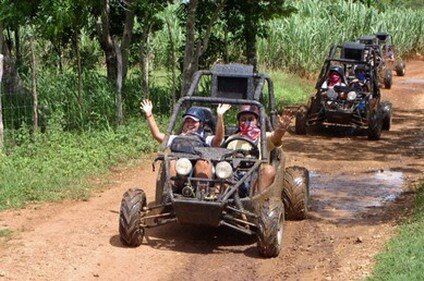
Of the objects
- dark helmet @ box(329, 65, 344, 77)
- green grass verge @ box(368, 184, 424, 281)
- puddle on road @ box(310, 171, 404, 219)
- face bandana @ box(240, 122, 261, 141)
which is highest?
dark helmet @ box(329, 65, 344, 77)

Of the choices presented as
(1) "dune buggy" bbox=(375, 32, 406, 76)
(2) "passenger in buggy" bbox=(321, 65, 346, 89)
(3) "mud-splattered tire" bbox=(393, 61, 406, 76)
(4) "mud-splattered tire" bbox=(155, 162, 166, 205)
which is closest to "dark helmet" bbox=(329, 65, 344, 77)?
(2) "passenger in buggy" bbox=(321, 65, 346, 89)

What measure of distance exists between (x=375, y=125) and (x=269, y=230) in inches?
294

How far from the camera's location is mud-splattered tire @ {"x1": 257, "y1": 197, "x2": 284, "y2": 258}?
23.4 feet

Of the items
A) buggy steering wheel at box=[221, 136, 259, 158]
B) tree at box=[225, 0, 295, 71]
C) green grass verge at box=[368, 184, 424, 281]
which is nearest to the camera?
green grass verge at box=[368, 184, 424, 281]

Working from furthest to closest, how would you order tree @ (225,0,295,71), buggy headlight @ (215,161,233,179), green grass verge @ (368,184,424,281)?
tree @ (225,0,295,71)
buggy headlight @ (215,161,233,179)
green grass verge @ (368,184,424,281)

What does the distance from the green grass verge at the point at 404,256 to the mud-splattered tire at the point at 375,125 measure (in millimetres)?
6271

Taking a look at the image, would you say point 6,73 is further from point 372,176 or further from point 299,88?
point 299,88

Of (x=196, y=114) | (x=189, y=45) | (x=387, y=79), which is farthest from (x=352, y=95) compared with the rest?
(x=387, y=79)

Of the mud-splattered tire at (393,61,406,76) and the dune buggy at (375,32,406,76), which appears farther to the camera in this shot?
the mud-splattered tire at (393,61,406,76)

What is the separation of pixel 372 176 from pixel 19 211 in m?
5.13

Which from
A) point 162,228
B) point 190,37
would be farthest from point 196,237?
point 190,37

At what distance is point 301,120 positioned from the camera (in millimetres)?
14578

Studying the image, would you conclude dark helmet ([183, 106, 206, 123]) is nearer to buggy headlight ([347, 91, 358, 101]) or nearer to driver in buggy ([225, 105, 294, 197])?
driver in buggy ([225, 105, 294, 197])

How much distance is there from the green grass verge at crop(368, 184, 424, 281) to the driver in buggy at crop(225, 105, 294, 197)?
138 centimetres
